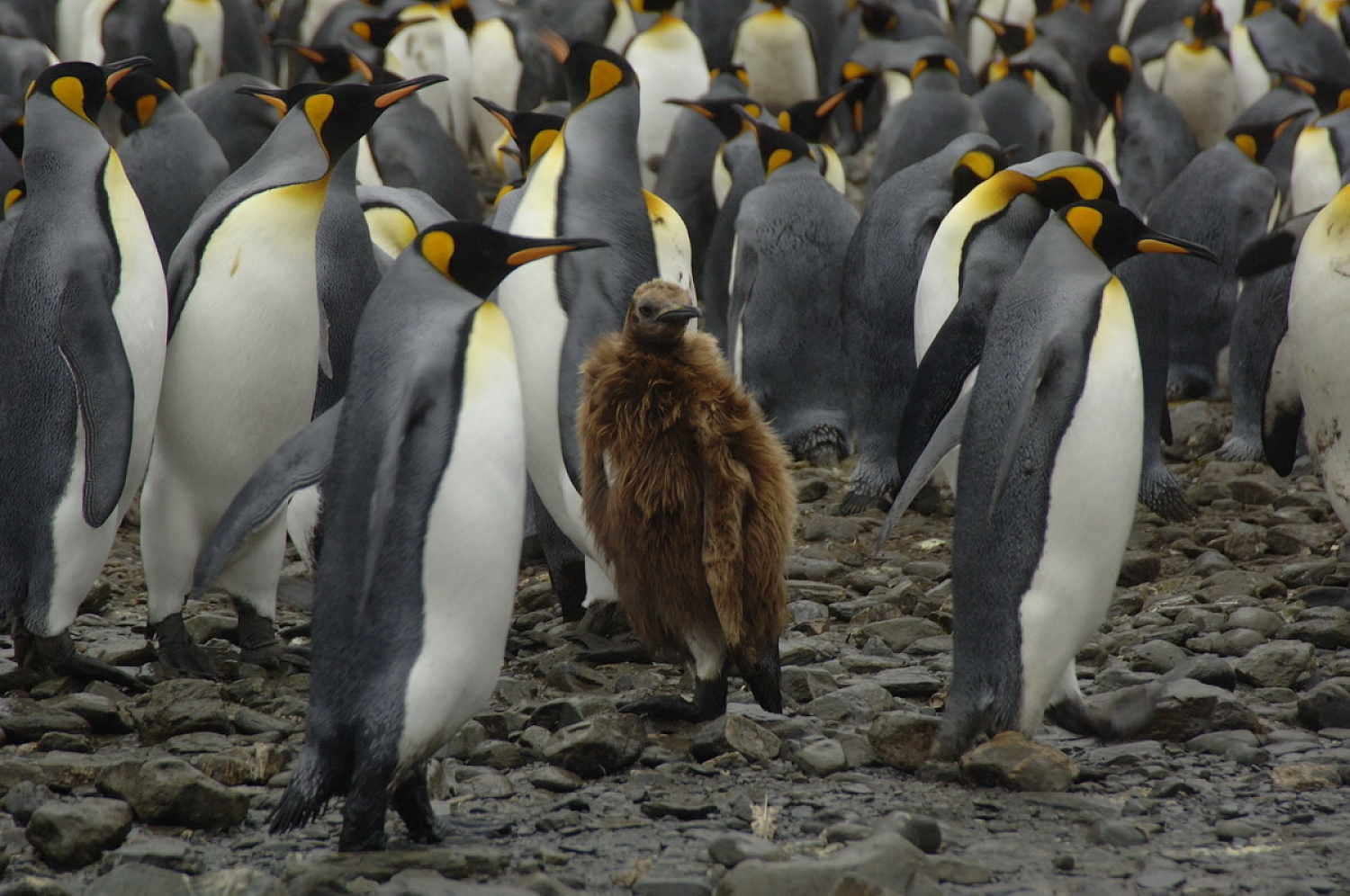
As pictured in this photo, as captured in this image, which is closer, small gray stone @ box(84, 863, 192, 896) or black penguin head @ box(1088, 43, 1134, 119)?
small gray stone @ box(84, 863, 192, 896)

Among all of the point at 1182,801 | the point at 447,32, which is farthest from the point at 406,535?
the point at 447,32

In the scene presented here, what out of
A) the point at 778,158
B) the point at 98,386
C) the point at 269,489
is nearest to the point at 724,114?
the point at 778,158

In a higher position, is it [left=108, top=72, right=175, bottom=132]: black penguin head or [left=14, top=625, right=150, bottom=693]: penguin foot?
[left=108, top=72, right=175, bottom=132]: black penguin head

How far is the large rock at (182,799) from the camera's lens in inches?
114

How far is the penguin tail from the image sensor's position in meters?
2.67

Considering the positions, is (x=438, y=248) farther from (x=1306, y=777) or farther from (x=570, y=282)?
(x=1306, y=777)

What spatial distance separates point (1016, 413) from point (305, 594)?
249 cm

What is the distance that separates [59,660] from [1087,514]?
2634 millimetres

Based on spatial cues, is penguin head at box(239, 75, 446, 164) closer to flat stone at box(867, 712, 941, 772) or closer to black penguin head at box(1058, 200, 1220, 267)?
black penguin head at box(1058, 200, 1220, 267)

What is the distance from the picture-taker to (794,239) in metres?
7.32

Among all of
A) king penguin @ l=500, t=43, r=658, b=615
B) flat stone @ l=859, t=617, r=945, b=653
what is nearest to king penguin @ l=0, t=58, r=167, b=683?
king penguin @ l=500, t=43, r=658, b=615

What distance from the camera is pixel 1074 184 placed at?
4555mm

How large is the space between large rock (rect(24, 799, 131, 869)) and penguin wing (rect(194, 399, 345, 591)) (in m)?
0.44

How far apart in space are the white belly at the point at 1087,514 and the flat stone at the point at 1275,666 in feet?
2.09
